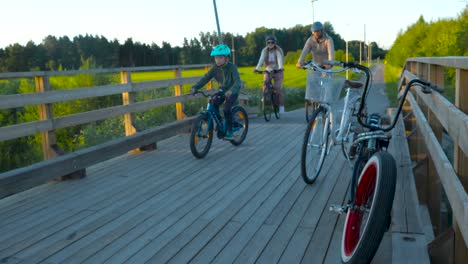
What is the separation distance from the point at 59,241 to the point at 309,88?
261 cm

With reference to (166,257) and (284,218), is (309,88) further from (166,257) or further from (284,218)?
(166,257)

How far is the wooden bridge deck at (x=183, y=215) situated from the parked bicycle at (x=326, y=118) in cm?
35

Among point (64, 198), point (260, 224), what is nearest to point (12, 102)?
point (64, 198)

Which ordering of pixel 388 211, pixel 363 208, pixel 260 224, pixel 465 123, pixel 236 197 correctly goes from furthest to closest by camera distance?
pixel 236 197 < pixel 260 224 < pixel 363 208 < pixel 388 211 < pixel 465 123

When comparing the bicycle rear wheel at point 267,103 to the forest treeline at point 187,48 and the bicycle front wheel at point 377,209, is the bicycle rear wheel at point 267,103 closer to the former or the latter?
the bicycle front wheel at point 377,209

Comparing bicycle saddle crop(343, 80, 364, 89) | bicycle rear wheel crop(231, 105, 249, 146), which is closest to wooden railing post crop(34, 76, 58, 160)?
bicycle rear wheel crop(231, 105, 249, 146)

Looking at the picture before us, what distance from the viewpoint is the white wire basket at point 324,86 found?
4727mm

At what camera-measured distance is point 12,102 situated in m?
4.94

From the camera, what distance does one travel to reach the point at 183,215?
4.28 metres

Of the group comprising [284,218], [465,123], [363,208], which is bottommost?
[284,218]

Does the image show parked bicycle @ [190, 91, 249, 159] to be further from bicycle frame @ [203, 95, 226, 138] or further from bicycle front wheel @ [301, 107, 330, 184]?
bicycle front wheel @ [301, 107, 330, 184]

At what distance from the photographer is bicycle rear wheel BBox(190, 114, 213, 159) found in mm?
6566

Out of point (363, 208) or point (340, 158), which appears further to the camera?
point (340, 158)

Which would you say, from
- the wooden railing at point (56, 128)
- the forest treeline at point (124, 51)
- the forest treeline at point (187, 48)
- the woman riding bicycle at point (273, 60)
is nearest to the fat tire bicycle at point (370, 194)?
the wooden railing at point (56, 128)
